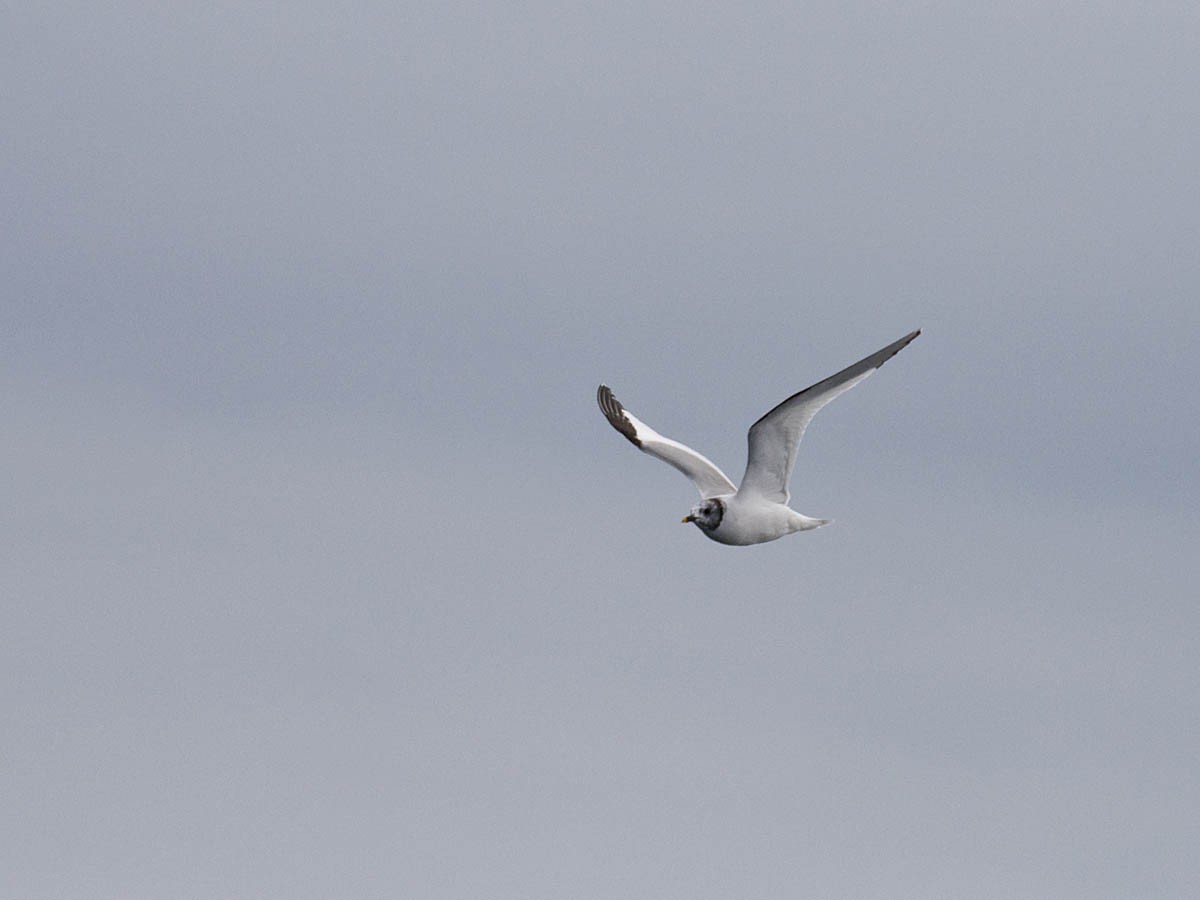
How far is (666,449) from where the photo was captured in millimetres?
59844

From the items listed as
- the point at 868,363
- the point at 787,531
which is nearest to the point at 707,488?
the point at 787,531

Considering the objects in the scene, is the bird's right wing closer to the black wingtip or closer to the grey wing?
the black wingtip

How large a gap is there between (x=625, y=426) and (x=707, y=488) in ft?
19.0

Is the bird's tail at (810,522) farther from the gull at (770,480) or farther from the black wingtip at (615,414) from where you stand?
the black wingtip at (615,414)

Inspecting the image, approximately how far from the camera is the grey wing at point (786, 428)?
48875mm

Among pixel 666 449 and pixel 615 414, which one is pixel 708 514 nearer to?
pixel 666 449

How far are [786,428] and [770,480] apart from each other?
6.52ft

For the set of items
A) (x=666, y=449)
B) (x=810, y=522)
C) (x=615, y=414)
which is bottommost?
(x=810, y=522)

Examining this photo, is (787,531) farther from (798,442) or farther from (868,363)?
(868,363)

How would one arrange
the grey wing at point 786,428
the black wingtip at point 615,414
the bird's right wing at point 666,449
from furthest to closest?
the black wingtip at point 615,414, the bird's right wing at point 666,449, the grey wing at point 786,428

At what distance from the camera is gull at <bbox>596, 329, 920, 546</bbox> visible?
4934cm

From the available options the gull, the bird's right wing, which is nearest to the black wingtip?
the bird's right wing

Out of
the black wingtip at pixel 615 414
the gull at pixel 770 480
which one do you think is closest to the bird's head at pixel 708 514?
the gull at pixel 770 480

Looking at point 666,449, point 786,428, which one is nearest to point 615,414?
point 666,449
